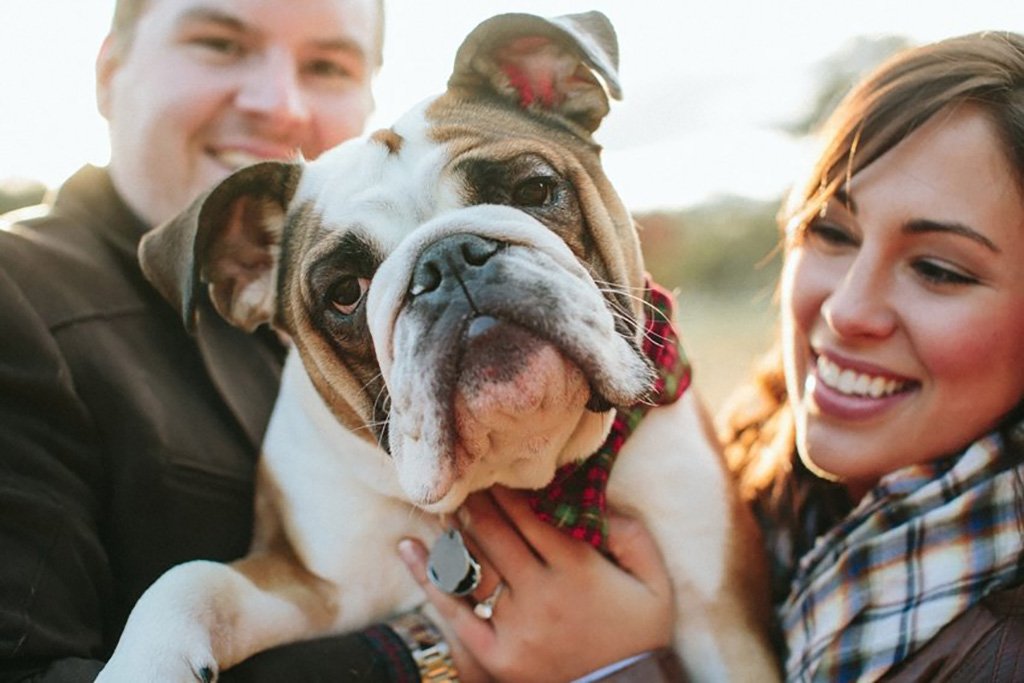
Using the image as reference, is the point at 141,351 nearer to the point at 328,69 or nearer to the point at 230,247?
the point at 230,247

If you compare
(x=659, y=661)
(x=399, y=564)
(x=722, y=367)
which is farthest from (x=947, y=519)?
(x=722, y=367)

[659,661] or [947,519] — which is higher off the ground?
[947,519]

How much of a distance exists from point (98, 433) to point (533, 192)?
109 centimetres

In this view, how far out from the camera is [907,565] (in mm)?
2221

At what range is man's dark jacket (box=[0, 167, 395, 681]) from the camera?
198cm

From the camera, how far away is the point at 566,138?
256cm

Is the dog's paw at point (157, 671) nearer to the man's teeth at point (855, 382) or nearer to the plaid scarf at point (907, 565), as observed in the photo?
the plaid scarf at point (907, 565)

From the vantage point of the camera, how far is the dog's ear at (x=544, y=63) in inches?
95.3

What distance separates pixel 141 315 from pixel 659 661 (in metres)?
1.49

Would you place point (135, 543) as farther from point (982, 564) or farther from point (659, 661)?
point (982, 564)

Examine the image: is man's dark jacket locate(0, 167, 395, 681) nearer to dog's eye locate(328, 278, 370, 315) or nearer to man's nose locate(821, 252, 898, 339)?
dog's eye locate(328, 278, 370, 315)

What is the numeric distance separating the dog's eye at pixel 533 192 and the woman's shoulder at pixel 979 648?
1.23 meters

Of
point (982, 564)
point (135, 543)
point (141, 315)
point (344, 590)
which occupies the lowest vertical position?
point (344, 590)

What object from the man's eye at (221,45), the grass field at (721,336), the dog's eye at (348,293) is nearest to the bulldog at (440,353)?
the dog's eye at (348,293)
